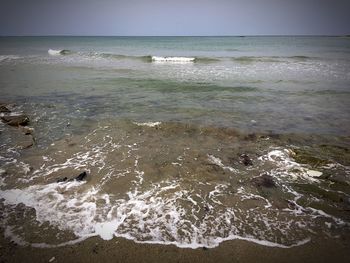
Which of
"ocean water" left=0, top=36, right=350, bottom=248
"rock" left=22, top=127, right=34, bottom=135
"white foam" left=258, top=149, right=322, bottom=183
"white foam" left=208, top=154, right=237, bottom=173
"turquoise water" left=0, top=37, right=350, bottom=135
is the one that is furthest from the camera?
"turquoise water" left=0, top=37, right=350, bottom=135

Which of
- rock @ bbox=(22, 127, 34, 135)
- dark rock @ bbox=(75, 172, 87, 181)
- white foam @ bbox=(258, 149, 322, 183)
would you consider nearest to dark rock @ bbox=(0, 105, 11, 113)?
rock @ bbox=(22, 127, 34, 135)

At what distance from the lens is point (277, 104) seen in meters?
11.4

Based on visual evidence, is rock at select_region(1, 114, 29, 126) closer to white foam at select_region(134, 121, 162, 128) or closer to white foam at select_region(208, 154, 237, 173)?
white foam at select_region(134, 121, 162, 128)

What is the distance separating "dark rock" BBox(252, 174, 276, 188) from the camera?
5266 mm

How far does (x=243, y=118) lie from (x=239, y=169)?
13.3 feet

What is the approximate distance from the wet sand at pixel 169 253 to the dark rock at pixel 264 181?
1.57 meters

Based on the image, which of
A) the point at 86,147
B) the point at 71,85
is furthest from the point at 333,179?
the point at 71,85

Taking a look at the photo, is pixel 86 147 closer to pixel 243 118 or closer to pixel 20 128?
pixel 20 128

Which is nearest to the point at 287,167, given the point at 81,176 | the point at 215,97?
the point at 81,176

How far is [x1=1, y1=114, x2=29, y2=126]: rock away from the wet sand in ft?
19.2

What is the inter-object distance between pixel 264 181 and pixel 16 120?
8.44 metres

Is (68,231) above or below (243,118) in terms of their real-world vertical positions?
below

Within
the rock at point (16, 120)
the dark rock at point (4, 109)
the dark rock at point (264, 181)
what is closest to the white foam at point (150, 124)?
the rock at point (16, 120)

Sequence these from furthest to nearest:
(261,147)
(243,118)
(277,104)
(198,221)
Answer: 1. (277,104)
2. (243,118)
3. (261,147)
4. (198,221)
